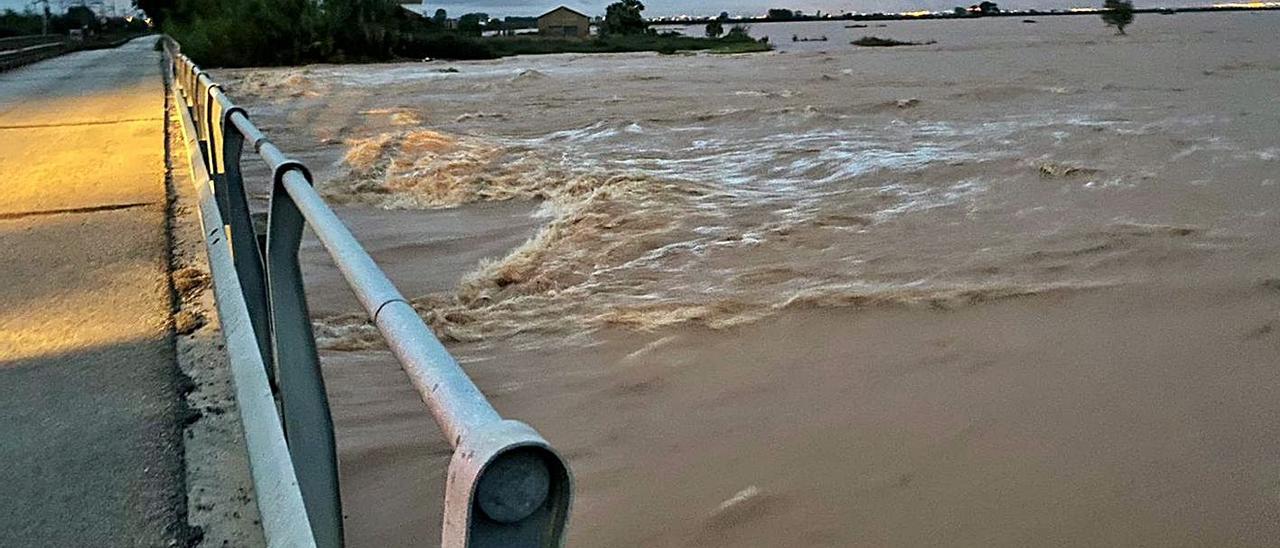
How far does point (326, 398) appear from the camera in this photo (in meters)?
2.09

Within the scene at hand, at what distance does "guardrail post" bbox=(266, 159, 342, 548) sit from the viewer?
206cm

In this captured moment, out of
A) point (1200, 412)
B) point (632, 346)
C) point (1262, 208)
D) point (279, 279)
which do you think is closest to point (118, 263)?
point (632, 346)

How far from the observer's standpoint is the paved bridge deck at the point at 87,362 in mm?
2662

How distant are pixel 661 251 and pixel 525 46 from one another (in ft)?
201

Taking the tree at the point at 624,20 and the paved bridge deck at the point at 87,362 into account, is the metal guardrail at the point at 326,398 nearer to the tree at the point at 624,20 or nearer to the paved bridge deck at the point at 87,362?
the paved bridge deck at the point at 87,362

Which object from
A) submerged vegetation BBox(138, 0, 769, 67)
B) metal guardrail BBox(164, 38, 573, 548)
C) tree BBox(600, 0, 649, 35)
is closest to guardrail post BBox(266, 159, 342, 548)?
metal guardrail BBox(164, 38, 573, 548)

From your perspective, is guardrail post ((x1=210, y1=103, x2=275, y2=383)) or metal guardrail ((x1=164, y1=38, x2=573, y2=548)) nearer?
metal guardrail ((x1=164, y1=38, x2=573, y2=548))

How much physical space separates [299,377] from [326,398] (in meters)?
0.07

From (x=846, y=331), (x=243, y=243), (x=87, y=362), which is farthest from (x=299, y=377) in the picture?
(x=846, y=331)

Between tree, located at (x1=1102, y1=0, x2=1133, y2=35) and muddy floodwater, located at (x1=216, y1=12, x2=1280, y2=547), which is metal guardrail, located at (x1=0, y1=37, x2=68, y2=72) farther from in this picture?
tree, located at (x1=1102, y1=0, x2=1133, y2=35)

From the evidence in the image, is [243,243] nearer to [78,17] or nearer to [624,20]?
[624,20]

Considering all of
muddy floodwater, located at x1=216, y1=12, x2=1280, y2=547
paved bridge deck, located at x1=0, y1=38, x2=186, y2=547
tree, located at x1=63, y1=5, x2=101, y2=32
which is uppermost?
tree, located at x1=63, y1=5, x2=101, y2=32

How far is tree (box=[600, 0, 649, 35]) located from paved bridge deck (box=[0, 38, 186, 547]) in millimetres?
80837

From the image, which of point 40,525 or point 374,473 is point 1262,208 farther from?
point 40,525
